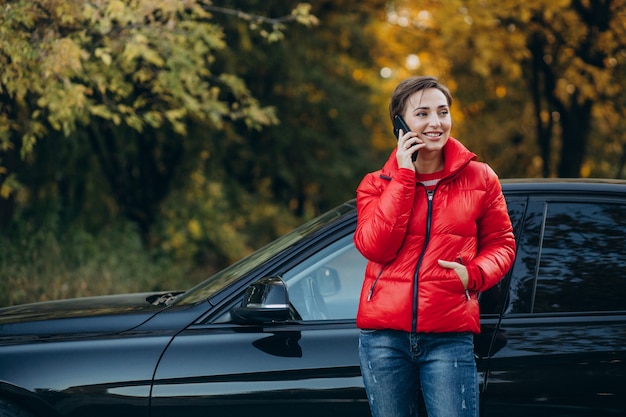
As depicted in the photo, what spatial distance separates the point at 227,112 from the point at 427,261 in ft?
18.6

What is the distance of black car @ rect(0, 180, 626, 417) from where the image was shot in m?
3.20

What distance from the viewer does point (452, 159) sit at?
2842mm

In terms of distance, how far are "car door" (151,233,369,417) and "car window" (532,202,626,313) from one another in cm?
80

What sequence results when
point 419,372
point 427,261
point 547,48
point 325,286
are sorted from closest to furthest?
point 427,261, point 419,372, point 325,286, point 547,48

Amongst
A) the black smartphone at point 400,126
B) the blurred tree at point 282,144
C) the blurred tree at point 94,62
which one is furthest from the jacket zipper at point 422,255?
the blurred tree at point 282,144

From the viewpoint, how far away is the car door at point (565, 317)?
10.4 feet

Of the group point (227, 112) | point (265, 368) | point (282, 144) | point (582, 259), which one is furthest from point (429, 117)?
point (282, 144)

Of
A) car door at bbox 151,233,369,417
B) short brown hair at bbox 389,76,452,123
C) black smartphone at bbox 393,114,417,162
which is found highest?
short brown hair at bbox 389,76,452,123

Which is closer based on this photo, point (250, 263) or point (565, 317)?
point (565, 317)

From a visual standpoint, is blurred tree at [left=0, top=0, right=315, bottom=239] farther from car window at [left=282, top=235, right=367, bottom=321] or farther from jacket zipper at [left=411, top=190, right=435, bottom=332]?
jacket zipper at [left=411, top=190, right=435, bottom=332]

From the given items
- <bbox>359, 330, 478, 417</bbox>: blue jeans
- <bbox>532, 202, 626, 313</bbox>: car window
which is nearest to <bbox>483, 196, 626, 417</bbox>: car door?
<bbox>532, 202, 626, 313</bbox>: car window

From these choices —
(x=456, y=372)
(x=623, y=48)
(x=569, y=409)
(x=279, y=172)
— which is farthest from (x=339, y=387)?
(x=279, y=172)

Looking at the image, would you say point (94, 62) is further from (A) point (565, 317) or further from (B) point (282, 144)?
(B) point (282, 144)

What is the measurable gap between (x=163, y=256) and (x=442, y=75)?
20.4 feet
